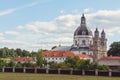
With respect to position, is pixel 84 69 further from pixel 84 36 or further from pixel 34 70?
pixel 84 36

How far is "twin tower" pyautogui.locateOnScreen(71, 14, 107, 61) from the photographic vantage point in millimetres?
143500

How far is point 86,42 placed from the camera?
144125 millimetres

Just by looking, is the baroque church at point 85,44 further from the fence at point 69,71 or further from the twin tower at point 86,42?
the fence at point 69,71

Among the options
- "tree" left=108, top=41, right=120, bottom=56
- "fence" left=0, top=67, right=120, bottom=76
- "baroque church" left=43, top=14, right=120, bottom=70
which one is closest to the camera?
"fence" left=0, top=67, right=120, bottom=76

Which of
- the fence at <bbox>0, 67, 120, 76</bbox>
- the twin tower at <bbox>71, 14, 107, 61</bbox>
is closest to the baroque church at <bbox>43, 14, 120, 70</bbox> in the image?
the twin tower at <bbox>71, 14, 107, 61</bbox>

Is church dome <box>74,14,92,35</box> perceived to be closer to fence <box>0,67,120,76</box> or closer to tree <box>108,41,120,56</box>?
tree <box>108,41,120,56</box>

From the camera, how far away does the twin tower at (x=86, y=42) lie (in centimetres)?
14350

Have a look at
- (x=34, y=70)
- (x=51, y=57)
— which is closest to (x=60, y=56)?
(x=51, y=57)

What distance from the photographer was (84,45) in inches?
5630

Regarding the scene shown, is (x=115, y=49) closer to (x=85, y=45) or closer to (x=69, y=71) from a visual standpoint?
(x=85, y=45)

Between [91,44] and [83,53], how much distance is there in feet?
14.8

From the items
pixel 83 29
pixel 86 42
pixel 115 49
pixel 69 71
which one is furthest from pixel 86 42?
pixel 69 71

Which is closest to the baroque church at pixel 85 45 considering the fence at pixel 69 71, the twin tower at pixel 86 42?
the twin tower at pixel 86 42

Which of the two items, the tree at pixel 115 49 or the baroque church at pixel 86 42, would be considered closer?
the tree at pixel 115 49
